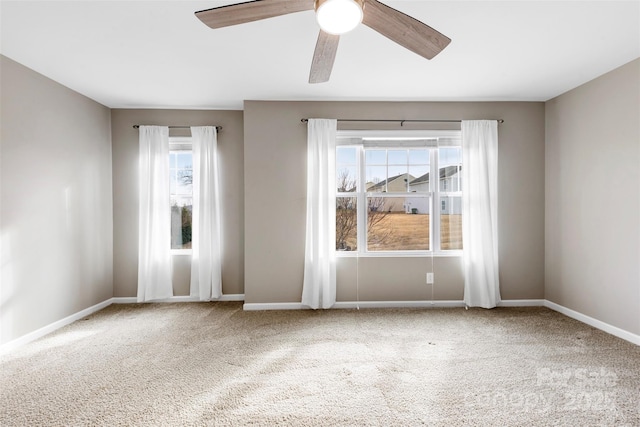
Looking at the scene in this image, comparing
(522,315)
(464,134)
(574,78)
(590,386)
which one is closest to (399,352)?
(590,386)

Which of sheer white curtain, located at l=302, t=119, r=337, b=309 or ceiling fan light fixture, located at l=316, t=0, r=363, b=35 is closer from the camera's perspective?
ceiling fan light fixture, located at l=316, t=0, r=363, b=35

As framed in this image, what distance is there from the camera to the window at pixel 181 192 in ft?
14.3

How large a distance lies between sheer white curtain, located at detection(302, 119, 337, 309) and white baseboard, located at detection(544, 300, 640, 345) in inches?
103

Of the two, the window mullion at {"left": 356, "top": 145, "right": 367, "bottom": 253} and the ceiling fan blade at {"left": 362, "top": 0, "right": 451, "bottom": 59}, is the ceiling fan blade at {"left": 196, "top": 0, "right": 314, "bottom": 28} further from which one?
the window mullion at {"left": 356, "top": 145, "right": 367, "bottom": 253}

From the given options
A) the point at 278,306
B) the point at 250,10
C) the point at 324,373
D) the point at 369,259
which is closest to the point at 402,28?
the point at 250,10

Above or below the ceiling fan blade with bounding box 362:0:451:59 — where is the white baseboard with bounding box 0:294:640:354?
below

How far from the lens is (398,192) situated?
13.5ft

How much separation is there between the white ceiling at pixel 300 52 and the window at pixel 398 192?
0.56 metres

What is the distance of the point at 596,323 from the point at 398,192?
2.39 meters

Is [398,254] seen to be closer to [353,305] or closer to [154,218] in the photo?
[353,305]

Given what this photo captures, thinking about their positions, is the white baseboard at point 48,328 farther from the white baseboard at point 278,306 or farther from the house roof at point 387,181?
the house roof at point 387,181

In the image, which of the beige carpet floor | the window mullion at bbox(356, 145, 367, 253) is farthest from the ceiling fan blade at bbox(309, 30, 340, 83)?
the beige carpet floor

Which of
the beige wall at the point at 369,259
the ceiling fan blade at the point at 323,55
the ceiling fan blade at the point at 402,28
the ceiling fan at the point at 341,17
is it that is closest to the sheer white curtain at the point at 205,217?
the beige wall at the point at 369,259

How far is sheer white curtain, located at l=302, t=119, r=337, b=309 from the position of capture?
3893 mm
